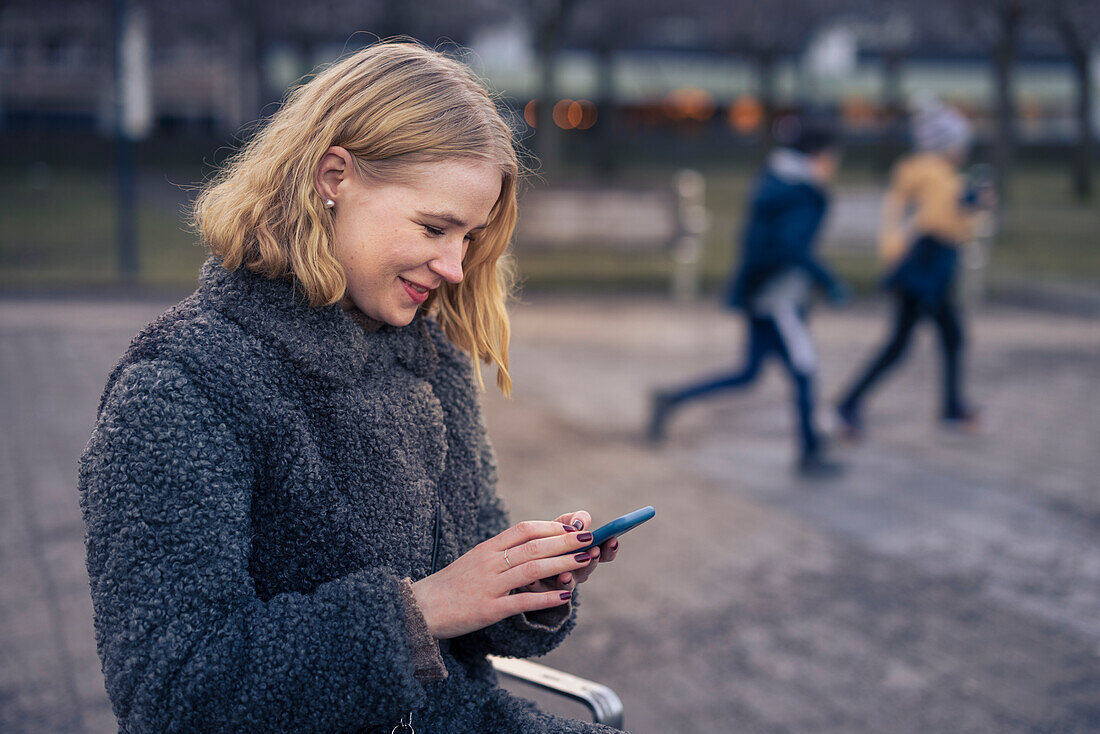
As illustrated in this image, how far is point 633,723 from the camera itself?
132 inches

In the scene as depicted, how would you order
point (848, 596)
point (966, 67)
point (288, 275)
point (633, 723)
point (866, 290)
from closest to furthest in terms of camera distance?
point (288, 275) → point (633, 723) → point (848, 596) → point (866, 290) → point (966, 67)

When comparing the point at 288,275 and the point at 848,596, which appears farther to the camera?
the point at 848,596

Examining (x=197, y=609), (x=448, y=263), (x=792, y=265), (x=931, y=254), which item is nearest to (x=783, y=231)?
(x=792, y=265)

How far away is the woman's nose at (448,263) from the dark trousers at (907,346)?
5.37 m

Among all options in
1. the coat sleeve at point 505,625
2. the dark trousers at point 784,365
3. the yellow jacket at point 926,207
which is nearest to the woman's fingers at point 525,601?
the coat sleeve at point 505,625

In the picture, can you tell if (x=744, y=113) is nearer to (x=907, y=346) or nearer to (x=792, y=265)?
(x=907, y=346)

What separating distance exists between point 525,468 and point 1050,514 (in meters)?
2.70

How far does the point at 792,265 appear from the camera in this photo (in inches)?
226

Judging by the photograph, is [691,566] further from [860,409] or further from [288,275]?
[288,275]

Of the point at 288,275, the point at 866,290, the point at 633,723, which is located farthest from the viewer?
the point at 866,290

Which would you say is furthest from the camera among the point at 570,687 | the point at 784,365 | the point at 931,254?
the point at 931,254

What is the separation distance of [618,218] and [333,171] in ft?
37.4

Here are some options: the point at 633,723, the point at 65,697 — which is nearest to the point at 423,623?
the point at 633,723

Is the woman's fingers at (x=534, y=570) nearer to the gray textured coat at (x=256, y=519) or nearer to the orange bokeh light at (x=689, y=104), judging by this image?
the gray textured coat at (x=256, y=519)
